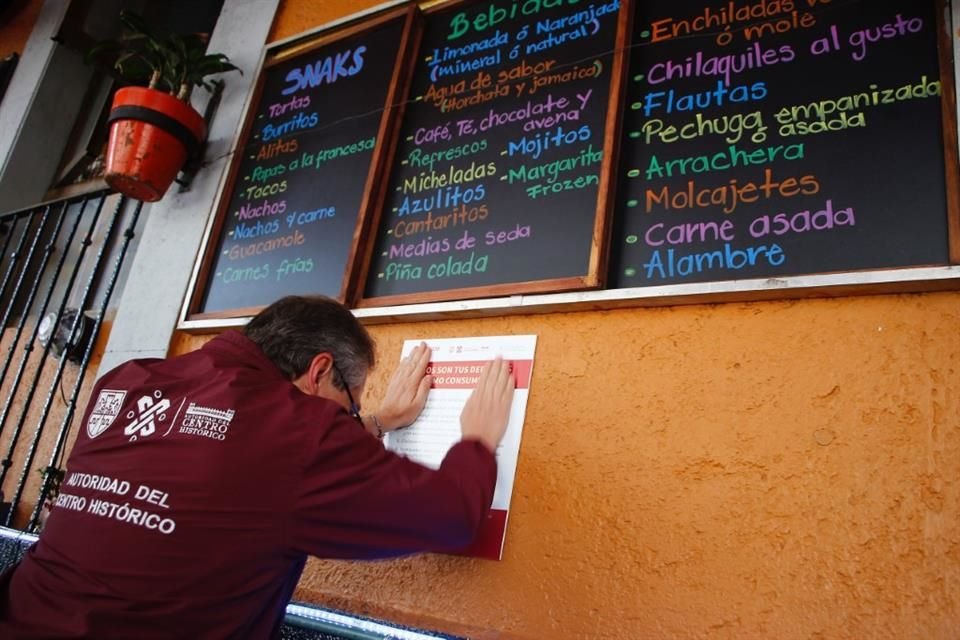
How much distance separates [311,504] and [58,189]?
4.46 metres

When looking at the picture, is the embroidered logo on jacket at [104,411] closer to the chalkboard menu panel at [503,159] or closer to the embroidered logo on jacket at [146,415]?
the embroidered logo on jacket at [146,415]

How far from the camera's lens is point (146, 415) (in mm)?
1434

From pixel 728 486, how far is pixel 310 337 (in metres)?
1.08

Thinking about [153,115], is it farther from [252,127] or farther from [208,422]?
[208,422]

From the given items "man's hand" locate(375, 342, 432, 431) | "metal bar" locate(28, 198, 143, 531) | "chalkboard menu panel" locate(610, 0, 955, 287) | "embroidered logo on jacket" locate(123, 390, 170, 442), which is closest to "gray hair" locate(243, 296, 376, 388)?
"man's hand" locate(375, 342, 432, 431)

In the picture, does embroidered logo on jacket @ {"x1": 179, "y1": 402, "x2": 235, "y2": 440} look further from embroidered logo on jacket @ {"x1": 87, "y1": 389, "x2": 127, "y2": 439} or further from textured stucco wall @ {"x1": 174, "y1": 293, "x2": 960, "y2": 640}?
textured stucco wall @ {"x1": 174, "y1": 293, "x2": 960, "y2": 640}

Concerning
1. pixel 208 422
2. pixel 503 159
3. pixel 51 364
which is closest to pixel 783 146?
pixel 503 159

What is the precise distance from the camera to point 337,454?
1.33m

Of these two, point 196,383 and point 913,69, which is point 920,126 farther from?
point 196,383

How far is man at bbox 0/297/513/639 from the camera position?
4.07ft

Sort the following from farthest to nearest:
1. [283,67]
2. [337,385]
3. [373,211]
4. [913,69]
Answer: [283,67] < [373,211] < [337,385] < [913,69]

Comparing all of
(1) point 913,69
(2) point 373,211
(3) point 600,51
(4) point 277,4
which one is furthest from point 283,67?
(1) point 913,69

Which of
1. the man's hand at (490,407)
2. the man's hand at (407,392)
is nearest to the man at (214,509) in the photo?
the man's hand at (490,407)

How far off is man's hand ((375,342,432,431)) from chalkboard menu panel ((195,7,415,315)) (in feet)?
1.35
